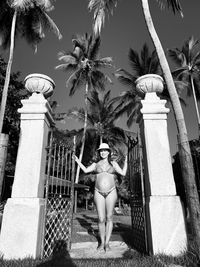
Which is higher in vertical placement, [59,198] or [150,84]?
[150,84]

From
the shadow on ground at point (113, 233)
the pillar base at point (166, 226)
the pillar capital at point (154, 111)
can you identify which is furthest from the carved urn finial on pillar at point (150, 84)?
the shadow on ground at point (113, 233)

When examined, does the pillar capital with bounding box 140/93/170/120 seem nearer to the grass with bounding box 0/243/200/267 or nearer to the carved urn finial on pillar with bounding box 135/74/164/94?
the carved urn finial on pillar with bounding box 135/74/164/94

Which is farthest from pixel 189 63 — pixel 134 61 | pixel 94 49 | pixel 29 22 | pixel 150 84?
pixel 150 84

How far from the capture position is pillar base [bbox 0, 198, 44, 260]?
10.4 feet

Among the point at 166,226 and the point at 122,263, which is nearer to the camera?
the point at 122,263

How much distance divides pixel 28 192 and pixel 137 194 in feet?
7.28

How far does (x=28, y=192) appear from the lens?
347cm

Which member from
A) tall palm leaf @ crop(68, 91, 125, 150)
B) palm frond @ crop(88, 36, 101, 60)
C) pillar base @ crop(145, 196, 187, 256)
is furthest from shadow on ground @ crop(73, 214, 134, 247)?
palm frond @ crop(88, 36, 101, 60)

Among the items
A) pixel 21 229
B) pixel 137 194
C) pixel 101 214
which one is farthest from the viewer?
pixel 137 194

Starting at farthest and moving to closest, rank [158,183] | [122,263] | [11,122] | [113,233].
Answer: [11,122]
[113,233]
[158,183]
[122,263]

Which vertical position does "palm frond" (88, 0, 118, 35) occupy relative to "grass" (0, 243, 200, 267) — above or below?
above

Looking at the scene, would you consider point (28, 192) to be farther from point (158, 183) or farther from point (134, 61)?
point (134, 61)

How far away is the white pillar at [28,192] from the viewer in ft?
10.5

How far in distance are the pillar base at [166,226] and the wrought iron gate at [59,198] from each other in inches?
57.8
